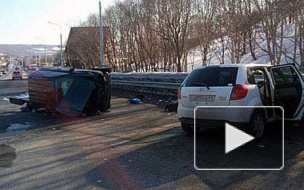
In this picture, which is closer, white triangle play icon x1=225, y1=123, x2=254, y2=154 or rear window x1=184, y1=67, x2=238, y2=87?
white triangle play icon x1=225, y1=123, x2=254, y2=154

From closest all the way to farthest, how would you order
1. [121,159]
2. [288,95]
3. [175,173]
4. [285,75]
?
[175,173] → [121,159] → [288,95] → [285,75]

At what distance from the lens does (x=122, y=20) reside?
3616cm

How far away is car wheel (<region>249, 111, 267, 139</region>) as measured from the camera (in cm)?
654

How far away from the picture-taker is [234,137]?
6.73m

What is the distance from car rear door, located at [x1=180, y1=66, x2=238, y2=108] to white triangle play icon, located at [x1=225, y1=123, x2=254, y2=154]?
0.51 meters

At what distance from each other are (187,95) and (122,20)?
100 ft

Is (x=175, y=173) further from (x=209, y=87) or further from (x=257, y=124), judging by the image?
(x=257, y=124)

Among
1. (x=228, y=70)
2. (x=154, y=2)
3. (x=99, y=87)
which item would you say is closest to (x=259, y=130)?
(x=228, y=70)

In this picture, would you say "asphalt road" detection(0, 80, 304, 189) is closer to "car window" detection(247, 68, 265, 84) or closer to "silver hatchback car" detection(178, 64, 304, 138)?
"silver hatchback car" detection(178, 64, 304, 138)

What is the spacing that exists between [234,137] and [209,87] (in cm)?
112

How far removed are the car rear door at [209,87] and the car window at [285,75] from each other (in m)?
1.33
